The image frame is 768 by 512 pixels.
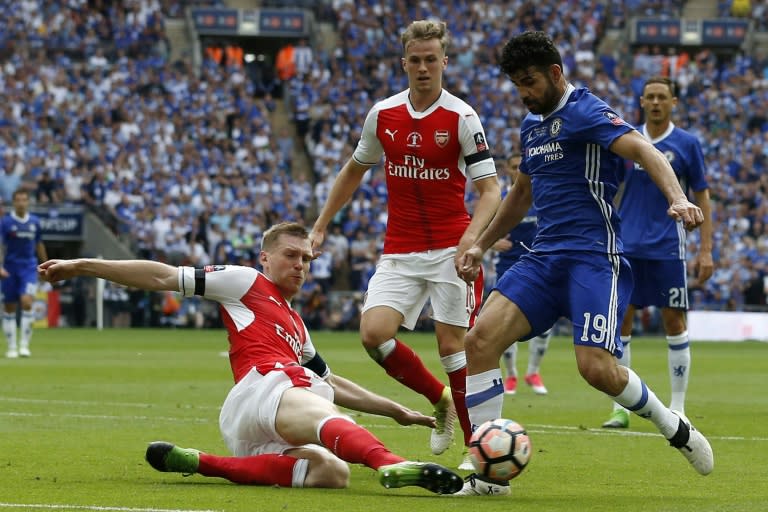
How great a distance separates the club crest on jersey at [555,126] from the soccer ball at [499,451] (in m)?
1.74

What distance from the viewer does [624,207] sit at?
11641mm

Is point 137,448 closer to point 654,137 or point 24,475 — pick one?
point 24,475

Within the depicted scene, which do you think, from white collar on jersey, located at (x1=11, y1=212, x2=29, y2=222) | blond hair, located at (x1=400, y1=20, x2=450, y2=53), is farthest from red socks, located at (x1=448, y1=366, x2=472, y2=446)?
white collar on jersey, located at (x1=11, y1=212, x2=29, y2=222)

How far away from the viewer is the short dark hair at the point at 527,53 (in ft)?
24.6

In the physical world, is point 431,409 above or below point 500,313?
below

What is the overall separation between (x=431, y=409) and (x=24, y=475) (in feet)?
19.1

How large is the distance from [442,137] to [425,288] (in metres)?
1.11

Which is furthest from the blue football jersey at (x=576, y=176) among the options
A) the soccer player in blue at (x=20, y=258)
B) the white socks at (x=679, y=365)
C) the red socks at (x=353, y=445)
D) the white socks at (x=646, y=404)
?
the soccer player in blue at (x=20, y=258)

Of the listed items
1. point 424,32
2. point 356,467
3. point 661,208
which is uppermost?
point 424,32

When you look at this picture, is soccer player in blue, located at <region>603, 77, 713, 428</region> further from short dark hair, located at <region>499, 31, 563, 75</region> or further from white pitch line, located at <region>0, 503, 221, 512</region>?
white pitch line, located at <region>0, 503, 221, 512</region>

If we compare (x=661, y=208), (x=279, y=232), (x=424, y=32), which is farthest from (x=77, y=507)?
(x=661, y=208)

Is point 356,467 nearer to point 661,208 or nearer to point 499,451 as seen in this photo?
point 499,451

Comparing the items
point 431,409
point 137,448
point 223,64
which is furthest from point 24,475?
point 223,64

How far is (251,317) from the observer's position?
7.78 meters
